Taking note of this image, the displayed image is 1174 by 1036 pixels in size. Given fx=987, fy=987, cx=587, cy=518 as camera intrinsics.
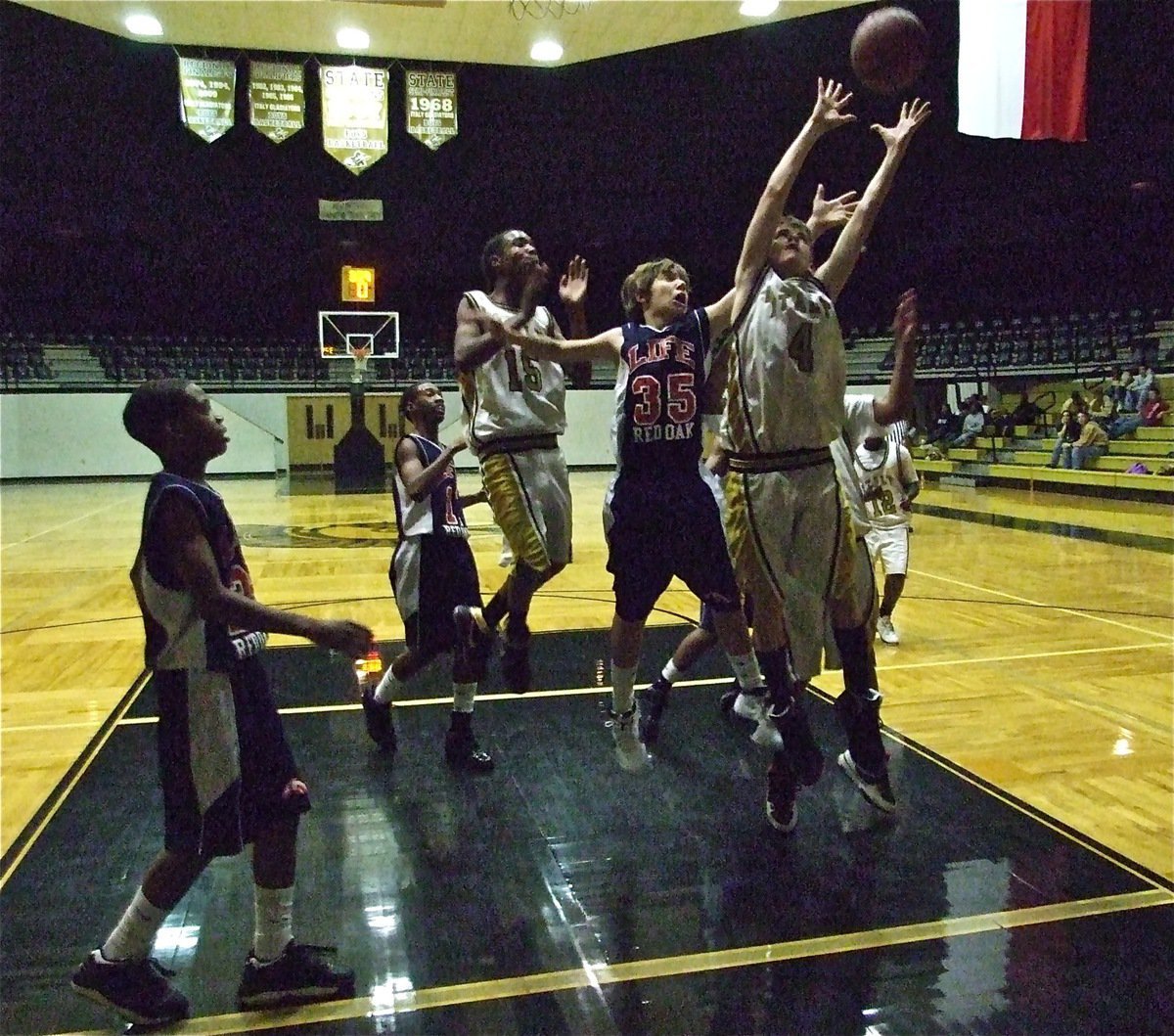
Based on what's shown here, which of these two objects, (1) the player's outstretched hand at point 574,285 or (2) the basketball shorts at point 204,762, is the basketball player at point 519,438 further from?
(2) the basketball shorts at point 204,762

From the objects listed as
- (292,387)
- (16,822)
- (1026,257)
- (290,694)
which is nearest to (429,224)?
(292,387)

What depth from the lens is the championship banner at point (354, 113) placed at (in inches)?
531

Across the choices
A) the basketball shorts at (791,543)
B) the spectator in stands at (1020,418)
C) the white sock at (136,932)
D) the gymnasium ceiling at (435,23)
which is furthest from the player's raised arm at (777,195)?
the spectator in stands at (1020,418)

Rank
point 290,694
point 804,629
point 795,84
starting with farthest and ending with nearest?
point 795,84 → point 290,694 → point 804,629

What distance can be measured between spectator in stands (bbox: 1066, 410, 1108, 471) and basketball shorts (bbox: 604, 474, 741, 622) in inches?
555

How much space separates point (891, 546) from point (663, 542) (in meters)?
2.92

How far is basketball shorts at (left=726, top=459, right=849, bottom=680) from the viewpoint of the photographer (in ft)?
10.4

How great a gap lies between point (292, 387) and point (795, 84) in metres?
12.8

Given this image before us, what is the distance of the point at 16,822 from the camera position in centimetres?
338

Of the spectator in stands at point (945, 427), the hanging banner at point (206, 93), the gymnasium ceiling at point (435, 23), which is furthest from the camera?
the spectator in stands at point (945, 427)

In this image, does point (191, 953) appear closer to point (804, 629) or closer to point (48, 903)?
point (48, 903)

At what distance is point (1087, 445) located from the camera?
15.6 m

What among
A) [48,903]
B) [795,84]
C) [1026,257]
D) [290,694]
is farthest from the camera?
[1026,257]

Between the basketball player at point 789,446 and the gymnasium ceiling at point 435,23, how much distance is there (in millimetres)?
9757
